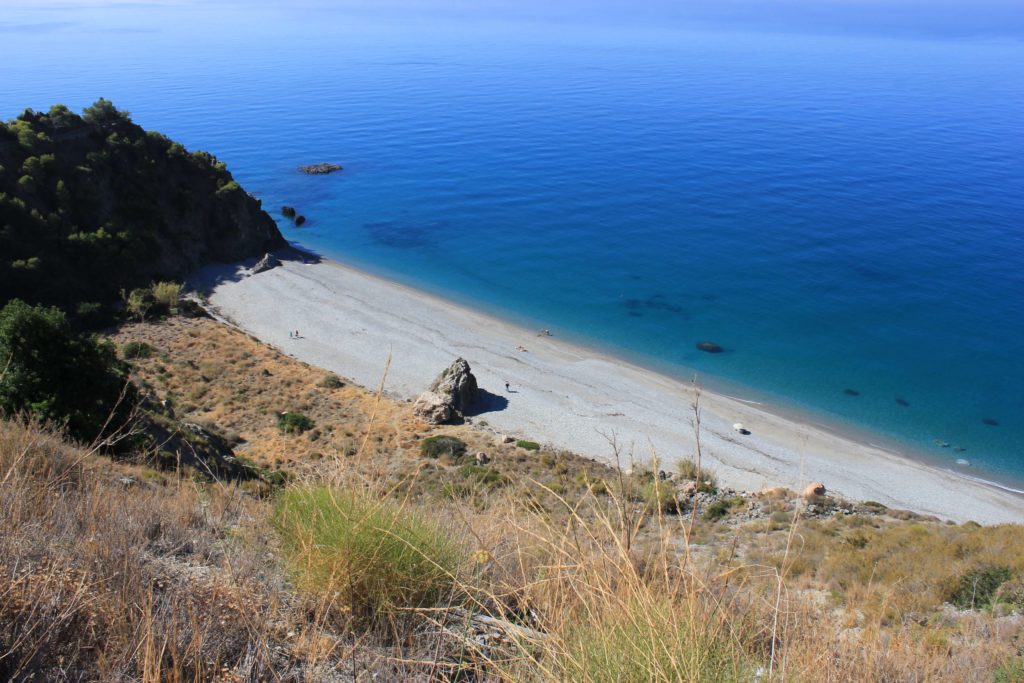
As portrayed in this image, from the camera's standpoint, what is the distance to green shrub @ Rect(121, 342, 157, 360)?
2972cm

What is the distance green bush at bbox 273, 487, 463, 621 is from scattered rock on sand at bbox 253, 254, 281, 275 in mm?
42144

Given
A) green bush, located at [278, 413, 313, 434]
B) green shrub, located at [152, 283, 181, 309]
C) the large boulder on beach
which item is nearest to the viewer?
green bush, located at [278, 413, 313, 434]

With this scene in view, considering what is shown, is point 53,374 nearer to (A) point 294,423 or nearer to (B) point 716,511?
(A) point 294,423

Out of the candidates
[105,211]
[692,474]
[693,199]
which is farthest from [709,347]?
[105,211]

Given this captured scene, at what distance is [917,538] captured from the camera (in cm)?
1516

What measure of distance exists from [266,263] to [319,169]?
91.5 feet

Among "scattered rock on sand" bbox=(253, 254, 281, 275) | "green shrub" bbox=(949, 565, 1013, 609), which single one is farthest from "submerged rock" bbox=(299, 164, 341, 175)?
"green shrub" bbox=(949, 565, 1013, 609)

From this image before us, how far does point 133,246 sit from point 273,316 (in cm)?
935

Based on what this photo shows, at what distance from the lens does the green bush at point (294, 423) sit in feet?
81.7

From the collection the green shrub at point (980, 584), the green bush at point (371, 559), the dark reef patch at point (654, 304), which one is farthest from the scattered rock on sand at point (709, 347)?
the green bush at point (371, 559)

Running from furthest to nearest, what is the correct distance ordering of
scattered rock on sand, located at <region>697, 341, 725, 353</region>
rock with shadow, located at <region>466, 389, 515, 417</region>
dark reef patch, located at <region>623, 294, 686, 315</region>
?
dark reef patch, located at <region>623, 294, 686, 315</region> < scattered rock on sand, located at <region>697, 341, 725, 353</region> < rock with shadow, located at <region>466, 389, 515, 417</region>

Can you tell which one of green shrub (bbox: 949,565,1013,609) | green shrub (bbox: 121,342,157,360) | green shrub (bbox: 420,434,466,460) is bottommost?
green shrub (bbox: 121,342,157,360)

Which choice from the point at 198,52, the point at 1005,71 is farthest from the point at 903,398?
the point at 198,52

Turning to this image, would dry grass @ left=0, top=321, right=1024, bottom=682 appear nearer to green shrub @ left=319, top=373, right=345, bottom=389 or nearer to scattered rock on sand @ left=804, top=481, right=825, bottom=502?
scattered rock on sand @ left=804, top=481, right=825, bottom=502
